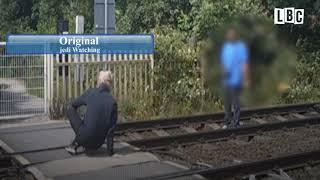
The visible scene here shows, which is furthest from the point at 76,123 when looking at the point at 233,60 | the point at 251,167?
the point at 233,60

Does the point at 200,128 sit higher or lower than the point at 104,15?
lower

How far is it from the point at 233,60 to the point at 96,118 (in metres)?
5.93

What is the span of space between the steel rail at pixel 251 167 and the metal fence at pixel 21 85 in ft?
20.1

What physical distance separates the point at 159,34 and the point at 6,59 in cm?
438

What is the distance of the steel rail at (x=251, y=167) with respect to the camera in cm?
666

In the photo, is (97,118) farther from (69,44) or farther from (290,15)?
(290,15)

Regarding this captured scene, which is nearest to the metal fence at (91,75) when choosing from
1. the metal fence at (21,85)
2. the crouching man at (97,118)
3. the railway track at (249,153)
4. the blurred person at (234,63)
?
the metal fence at (21,85)

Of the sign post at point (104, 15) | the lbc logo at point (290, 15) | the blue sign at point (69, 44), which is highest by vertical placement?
the sign post at point (104, 15)

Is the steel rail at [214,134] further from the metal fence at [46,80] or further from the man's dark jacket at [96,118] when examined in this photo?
the metal fence at [46,80]

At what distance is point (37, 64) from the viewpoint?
1225 cm

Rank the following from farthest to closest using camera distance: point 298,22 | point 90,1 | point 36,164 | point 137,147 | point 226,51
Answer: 1. point 90,1
2. point 137,147
3. point 36,164
4. point 298,22
5. point 226,51

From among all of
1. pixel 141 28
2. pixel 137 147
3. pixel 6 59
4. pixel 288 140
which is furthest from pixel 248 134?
pixel 141 28

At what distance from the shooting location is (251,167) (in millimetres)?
7199

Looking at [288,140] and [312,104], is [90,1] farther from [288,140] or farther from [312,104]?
[288,140]
